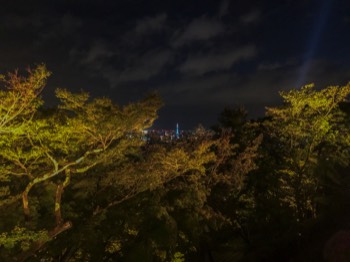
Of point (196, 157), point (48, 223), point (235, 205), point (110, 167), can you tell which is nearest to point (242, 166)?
point (235, 205)

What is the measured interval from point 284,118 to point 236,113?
17.9 ft

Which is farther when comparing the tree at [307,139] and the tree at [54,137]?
the tree at [307,139]

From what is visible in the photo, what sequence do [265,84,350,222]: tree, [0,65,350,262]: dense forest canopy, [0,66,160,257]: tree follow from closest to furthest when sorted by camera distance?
[0,66,160,257]: tree
[0,65,350,262]: dense forest canopy
[265,84,350,222]: tree

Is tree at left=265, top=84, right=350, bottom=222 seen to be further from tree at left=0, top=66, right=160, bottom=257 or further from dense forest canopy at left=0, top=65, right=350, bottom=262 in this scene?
tree at left=0, top=66, right=160, bottom=257

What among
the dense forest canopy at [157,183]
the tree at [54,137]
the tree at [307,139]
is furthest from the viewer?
the tree at [307,139]

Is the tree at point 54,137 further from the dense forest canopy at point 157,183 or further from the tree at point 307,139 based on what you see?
the tree at point 307,139

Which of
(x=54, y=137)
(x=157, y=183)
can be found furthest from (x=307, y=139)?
(x=54, y=137)

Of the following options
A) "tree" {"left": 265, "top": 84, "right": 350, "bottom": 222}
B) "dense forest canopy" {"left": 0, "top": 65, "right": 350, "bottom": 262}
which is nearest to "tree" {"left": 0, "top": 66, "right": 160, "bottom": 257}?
"dense forest canopy" {"left": 0, "top": 65, "right": 350, "bottom": 262}

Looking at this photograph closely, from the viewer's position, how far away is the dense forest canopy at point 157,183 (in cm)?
1420

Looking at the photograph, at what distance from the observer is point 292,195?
24344 millimetres

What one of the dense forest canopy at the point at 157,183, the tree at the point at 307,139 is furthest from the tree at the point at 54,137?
the tree at the point at 307,139

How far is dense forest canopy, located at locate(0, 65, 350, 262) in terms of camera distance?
46.6 feet

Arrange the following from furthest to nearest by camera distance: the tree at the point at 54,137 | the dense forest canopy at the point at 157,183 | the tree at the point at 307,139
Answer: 1. the tree at the point at 307,139
2. the dense forest canopy at the point at 157,183
3. the tree at the point at 54,137

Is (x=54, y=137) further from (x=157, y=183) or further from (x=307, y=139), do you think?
(x=307, y=139)
